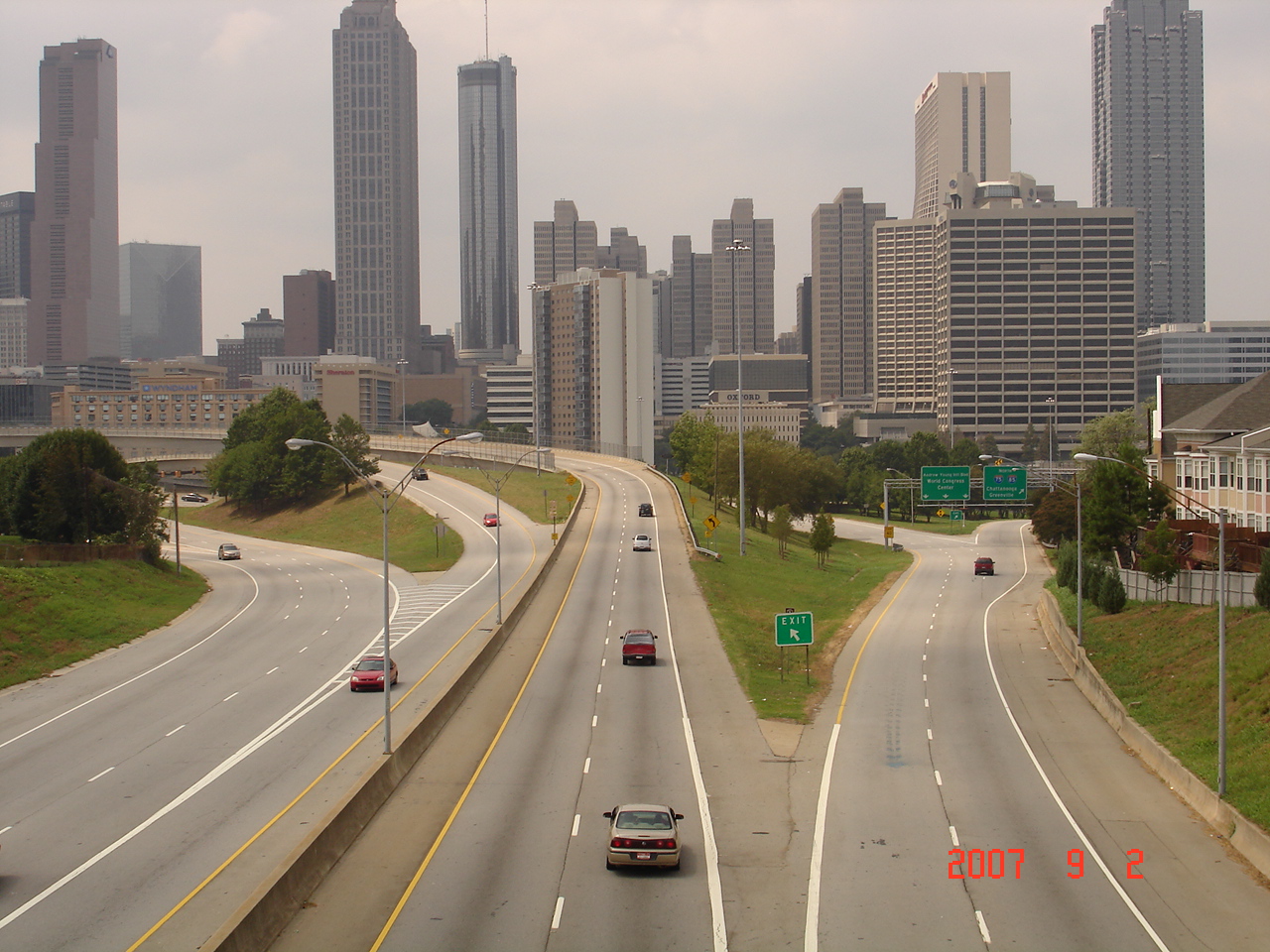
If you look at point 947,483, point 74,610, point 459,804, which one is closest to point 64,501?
point 74,610

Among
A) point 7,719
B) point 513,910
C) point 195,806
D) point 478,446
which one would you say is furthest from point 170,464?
point 513,910

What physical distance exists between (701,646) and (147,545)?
41.9 meters

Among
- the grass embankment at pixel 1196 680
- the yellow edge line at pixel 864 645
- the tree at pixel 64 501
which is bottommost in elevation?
the yellow edge line at pixel 864 645

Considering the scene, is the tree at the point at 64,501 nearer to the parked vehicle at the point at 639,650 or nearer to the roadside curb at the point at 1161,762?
the parked vehicle at the point at 639,650

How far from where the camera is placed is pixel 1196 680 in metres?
38.2

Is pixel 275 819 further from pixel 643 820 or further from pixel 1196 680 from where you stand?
pixel 1196 680

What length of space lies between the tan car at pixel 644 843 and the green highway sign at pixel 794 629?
19082 mm

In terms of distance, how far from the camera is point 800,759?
1320 inches

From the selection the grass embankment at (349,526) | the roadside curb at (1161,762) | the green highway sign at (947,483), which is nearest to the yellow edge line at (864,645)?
the green highway sign at (947,483)

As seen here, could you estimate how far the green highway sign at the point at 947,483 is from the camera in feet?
312

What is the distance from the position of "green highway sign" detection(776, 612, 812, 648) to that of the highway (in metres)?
13.3

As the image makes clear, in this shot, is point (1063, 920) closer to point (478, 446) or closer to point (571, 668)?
point (571, 668)

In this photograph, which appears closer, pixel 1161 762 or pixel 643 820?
pixel 643 820

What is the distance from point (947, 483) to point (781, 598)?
33.3m
